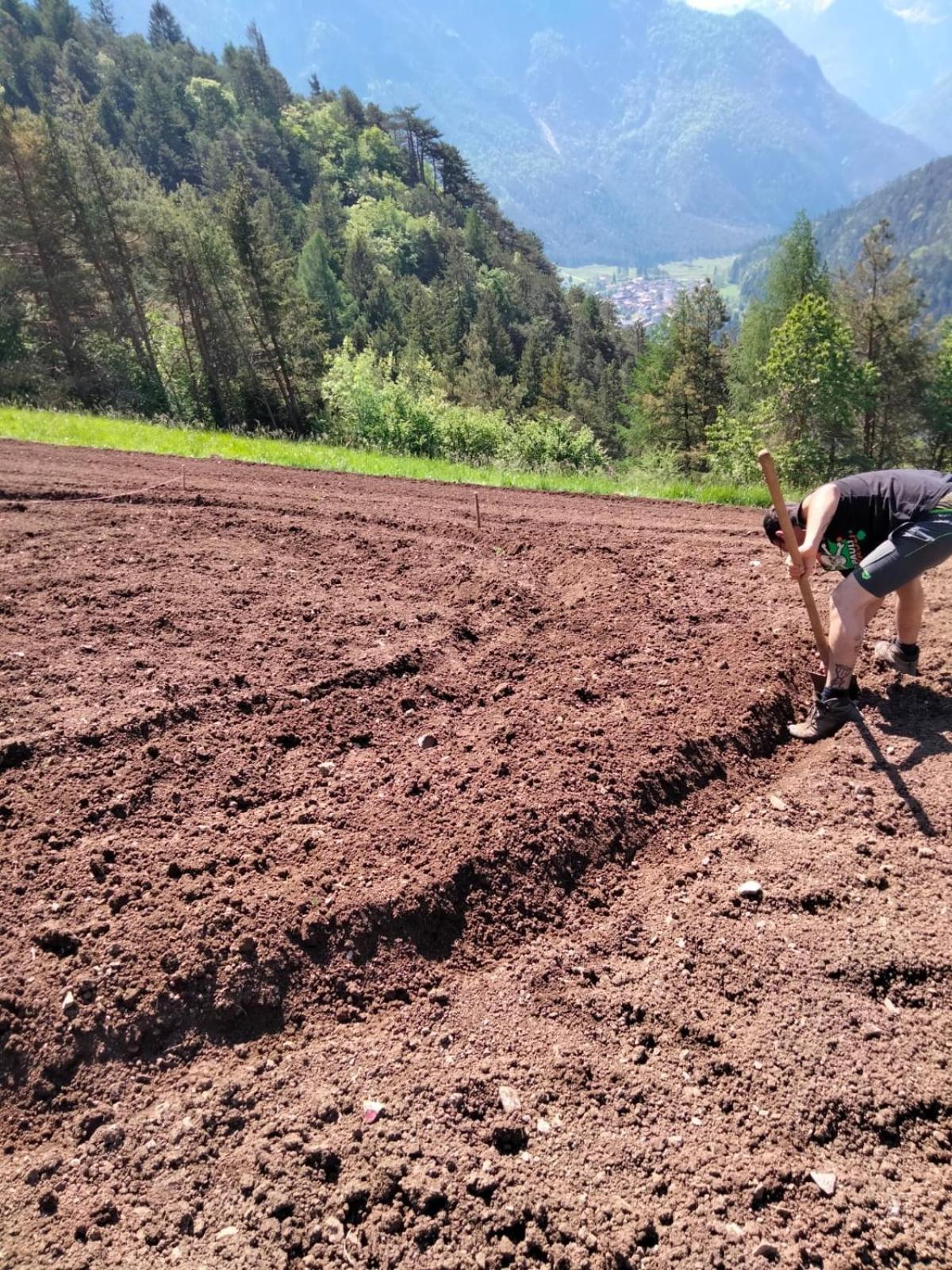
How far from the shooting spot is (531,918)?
123 inches

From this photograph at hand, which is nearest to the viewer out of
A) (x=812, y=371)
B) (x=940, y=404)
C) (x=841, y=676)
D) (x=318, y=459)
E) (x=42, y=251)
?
(x=841, y=676)

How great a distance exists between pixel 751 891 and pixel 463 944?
4.43 feet

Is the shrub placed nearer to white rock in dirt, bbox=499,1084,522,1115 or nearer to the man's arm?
the man's arm

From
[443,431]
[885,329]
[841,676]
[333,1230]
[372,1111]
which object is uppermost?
[885,329]

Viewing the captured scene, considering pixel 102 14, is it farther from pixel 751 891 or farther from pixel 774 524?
pixel 751 891

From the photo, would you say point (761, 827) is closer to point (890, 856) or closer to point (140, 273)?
point (890, 856)

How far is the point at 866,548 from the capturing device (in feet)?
13.6

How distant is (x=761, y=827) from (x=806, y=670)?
5.22ft

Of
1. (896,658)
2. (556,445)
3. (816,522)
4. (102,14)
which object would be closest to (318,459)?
(816,522)

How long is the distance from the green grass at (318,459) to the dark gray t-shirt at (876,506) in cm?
550

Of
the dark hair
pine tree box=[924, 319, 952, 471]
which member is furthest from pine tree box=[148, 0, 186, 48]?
the dark hair

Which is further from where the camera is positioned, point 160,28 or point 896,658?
point 160,28

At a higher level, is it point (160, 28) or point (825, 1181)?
point (160, 28)

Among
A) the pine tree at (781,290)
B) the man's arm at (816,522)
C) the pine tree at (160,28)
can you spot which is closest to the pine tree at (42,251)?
the pine tree at (781,290)
